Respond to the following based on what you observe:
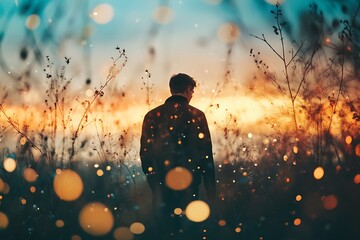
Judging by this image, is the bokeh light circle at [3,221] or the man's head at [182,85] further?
the bokeh light circle at [3,221]

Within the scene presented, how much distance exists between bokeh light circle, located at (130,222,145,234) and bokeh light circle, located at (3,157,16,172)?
1.55m

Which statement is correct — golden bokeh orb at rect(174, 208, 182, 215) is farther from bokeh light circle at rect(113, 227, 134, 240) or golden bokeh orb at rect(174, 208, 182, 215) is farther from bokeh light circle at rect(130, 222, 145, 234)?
bokeh light circle at rect(130, 222, 145, 234)

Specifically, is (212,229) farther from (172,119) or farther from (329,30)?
(329,30)

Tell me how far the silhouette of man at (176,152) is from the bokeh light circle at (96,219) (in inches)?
57.5

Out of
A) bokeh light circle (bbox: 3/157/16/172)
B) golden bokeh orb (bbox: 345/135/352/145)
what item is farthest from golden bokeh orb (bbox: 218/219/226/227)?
bokeh light circle (bbox: 3/157/16/172)

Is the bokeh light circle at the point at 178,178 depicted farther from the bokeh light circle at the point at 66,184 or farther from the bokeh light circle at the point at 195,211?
the bokeh light circle at the point at 66,184

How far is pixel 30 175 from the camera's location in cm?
500

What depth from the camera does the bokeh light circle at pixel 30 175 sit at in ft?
16.2

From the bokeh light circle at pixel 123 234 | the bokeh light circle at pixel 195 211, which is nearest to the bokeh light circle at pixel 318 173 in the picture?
the bokeh light circle at pixel 195 211

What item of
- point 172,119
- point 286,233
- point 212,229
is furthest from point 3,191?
point 286,233

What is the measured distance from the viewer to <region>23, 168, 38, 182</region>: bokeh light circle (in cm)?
495

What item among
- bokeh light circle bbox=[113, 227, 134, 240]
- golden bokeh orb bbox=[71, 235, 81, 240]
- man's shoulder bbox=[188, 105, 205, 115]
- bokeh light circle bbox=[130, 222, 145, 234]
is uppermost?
man's shoulder bbox=[188, 105, 205, 115]

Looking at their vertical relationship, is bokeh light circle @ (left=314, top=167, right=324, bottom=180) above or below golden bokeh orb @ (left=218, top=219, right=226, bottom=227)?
above

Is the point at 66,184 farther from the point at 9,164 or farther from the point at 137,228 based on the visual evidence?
the point at 137,228
